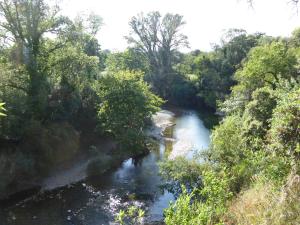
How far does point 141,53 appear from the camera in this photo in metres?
65.9

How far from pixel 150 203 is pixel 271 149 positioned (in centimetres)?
938

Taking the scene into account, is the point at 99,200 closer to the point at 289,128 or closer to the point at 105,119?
the point at 105,119

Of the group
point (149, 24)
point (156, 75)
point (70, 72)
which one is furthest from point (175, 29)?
point (70, 72)

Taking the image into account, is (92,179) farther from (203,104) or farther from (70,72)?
(203,104)

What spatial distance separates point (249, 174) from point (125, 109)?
47.2 feet

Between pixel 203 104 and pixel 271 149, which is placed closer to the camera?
pixel 271 149

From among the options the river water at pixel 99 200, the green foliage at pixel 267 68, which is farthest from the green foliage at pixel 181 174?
the green foliage at pixel 267 68

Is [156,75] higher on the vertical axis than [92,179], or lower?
A: higher

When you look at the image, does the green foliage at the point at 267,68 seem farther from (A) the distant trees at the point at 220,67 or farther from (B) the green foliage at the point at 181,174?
(A) the distant trees at the point at 220,67

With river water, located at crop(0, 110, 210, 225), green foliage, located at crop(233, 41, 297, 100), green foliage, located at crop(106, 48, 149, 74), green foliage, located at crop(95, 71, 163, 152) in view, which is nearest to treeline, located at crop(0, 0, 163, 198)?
green foliage, located at crop(95, 71, 163, 152)

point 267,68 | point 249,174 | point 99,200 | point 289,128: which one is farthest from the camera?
point 267,68

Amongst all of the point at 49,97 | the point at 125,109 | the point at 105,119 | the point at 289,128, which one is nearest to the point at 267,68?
the point at 125,109

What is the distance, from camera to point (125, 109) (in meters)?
26.8

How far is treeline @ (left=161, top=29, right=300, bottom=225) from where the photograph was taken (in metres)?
8.46
